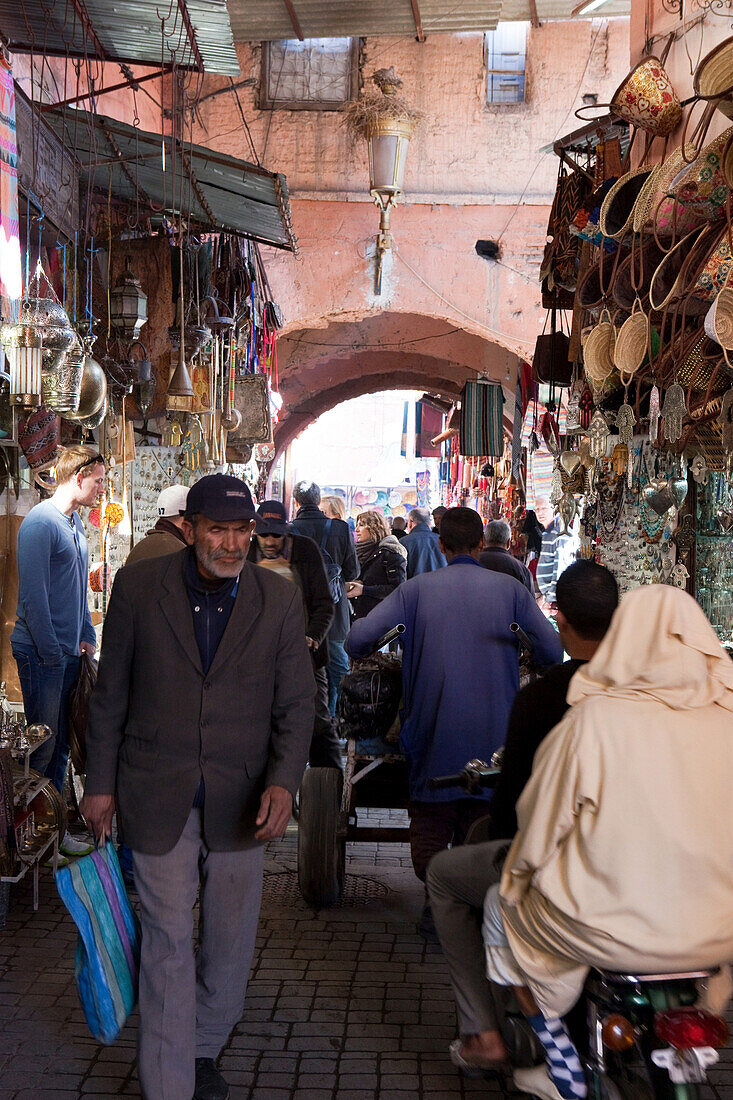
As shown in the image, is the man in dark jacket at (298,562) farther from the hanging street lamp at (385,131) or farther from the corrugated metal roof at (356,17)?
the hanging street lamp at (385,131)

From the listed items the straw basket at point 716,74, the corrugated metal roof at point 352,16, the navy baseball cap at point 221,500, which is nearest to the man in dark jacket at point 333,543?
the corrugated metal roof at point 352,16

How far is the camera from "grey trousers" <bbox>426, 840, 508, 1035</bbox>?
2953 mm

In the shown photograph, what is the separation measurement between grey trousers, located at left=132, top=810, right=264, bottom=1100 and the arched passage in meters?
9.98

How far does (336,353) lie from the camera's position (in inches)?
611

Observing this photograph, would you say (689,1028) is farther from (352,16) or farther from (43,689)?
(352,16)

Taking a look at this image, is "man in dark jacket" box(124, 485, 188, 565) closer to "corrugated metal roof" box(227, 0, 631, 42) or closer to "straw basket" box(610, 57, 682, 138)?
"straw basket" box(610, 57, 682, 138)

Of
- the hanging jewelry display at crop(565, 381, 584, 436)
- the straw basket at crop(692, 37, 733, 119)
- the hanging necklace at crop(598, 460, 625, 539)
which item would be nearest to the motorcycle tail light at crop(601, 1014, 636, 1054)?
the straw basket at crop(692, 37, 733, 119)

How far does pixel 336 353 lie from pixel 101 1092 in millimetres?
13065

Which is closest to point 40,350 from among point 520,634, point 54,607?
point 54,607

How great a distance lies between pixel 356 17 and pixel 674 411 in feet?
13.8

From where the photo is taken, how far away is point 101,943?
9.77 ft

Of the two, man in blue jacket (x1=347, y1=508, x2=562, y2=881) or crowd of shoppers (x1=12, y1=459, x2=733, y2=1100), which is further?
man in blue jacket (x1=347, y1=508, x2=562, y2=881)

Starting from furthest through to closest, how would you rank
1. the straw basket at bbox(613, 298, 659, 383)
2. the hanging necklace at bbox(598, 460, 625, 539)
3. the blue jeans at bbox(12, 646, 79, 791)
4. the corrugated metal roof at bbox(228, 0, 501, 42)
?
the corrugated metal roof at bbox(228, 0, 501, 42), the hanging necklace at bbox(598, 460, 625, 539), the straw basket at bbox(613, 298, 659, 383), the blue jeans at bbox(12, 646, 79, 791)

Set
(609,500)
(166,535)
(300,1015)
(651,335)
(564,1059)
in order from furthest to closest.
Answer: (609,500)
(651,335)
(166,535)
(300,1015)
(564,1059)
